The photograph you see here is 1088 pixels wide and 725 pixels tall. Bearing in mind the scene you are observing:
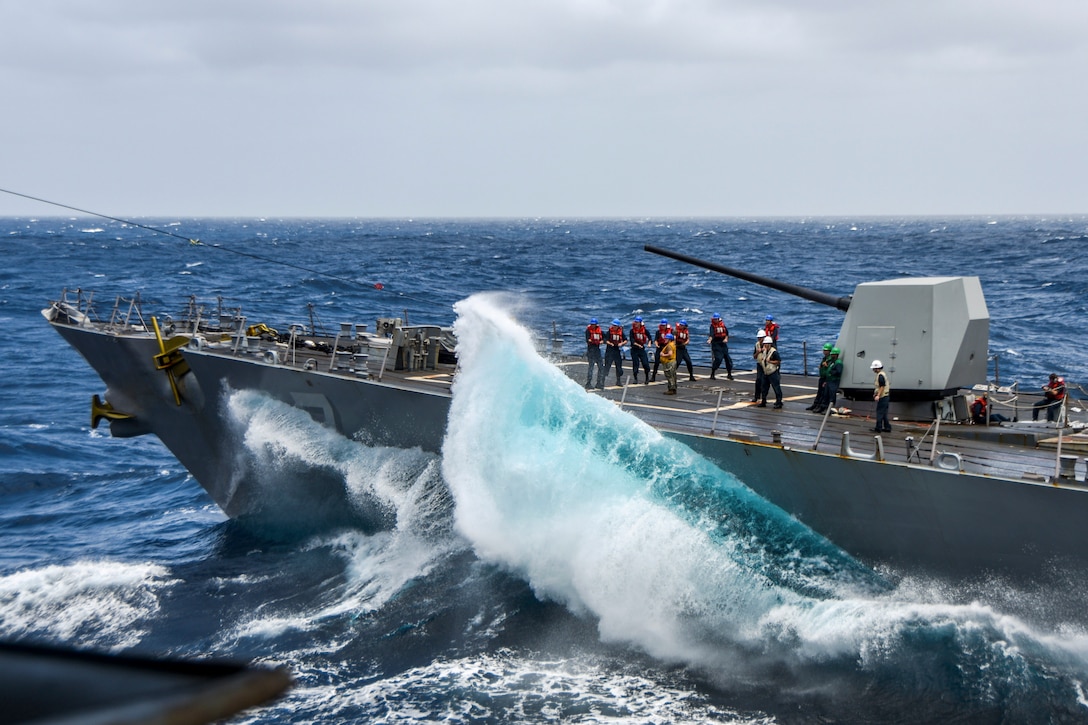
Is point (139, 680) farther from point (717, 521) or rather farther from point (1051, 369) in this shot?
point (1051, 369)

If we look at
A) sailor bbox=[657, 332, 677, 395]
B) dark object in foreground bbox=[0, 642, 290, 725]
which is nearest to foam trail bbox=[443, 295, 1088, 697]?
sailor bbox=[657, 332, 677, 395]

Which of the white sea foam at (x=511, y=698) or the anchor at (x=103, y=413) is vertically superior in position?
the anchor at (x=103, y=413)

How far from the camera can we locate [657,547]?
58.1 feet

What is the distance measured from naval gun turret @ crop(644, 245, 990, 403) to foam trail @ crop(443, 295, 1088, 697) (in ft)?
13.5

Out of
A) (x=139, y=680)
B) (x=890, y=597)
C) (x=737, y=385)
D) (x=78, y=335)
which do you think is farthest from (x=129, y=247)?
(x=139, y=680)

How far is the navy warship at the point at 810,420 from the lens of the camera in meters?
15.8

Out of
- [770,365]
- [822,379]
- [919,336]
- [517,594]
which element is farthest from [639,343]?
[517,594]

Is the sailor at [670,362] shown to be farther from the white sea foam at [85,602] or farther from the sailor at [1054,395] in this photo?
the white sea foam at [85,602]

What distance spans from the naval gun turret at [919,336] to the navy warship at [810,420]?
0.03 metres

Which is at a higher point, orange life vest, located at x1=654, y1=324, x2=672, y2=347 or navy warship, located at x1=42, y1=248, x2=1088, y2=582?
orange life vest, located at x1=654, y1=324, x2=672, y2=347

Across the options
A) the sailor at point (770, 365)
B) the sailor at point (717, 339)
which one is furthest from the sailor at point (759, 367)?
the sailor at point (717, 339)

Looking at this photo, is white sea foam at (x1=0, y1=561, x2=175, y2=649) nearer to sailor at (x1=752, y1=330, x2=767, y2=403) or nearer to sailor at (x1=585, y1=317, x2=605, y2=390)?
sailor at (x1=585, y1=317, x2=605, y2=390)

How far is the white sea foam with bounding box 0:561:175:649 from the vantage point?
1855 centimetres

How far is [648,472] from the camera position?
1858 centimetres
